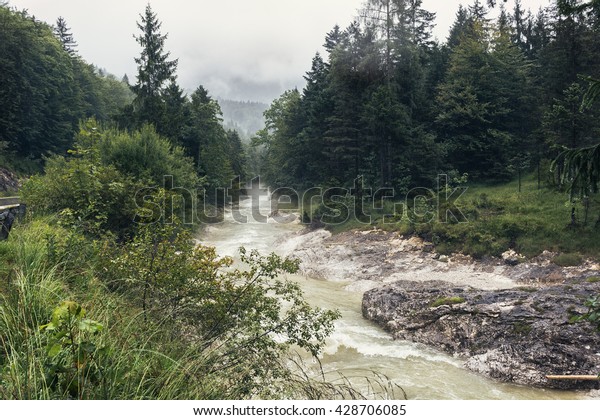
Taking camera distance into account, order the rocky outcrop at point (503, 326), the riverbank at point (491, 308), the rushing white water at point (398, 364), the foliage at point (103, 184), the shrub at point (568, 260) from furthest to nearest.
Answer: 1. the shrub at point (568, 260)
2. the foliage at point (103, 184)
3. the riverbank at point (491, 308)
4. the rocky outcrop at point (503, 326)
5. the rushing white water at point (398, 364)

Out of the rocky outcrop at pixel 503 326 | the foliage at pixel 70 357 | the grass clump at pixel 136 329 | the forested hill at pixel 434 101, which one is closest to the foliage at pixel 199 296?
the grass clump at pixel 136 329

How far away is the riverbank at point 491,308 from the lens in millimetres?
9164

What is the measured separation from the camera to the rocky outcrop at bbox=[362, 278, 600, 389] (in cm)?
898

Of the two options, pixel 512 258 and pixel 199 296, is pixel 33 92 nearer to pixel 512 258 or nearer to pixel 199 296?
pixel 199 296

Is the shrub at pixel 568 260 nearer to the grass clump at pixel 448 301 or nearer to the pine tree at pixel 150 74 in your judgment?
the grass clump at pixel 448 301

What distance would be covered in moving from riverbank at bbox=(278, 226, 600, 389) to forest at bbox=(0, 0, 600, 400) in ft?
6.05

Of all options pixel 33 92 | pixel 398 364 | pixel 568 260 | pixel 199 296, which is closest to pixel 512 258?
pixel 568 260

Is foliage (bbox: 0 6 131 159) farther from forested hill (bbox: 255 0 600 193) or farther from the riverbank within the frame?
the riverbank

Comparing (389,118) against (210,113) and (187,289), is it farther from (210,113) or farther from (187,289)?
(187,289)

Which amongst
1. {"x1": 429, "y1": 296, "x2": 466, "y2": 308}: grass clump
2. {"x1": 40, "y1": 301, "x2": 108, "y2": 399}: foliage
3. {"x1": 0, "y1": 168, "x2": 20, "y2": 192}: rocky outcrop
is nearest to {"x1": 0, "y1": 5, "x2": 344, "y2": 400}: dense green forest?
{"x1": 40, "y1": 301, "x2": 108, "y2": 399}: foliage

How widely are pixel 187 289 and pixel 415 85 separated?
124ft

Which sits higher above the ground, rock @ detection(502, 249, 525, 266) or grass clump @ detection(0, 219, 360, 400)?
grass clump @ detection(0, 219, 360, 400)

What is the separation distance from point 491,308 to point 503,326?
0.84 metres

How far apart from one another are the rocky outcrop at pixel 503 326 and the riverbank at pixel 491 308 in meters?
0.02
